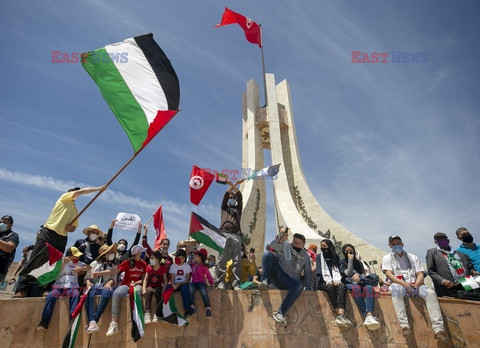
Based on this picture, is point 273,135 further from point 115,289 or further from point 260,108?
point 115,289

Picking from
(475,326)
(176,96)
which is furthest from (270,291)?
(176,96)

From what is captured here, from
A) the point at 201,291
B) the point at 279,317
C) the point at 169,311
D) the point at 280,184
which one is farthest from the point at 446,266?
the point at 280,184

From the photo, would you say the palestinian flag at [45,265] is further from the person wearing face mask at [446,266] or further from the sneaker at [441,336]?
the person wearing face mask at [446,266]

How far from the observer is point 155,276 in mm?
4941

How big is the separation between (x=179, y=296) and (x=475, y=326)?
456 cm

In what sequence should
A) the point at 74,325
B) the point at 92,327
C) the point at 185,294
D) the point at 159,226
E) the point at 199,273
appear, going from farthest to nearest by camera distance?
1. the point at 159,226
2. the point at 199,273
3. the point at 185,294
4. the point at 74,325
5. the point at 92,327

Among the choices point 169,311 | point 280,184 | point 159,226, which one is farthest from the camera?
point 280,184

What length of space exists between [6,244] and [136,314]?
2368 mm

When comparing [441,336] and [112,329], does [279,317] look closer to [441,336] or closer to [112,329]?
[441,336]

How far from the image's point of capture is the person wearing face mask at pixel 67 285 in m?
4.54

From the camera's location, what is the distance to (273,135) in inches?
667

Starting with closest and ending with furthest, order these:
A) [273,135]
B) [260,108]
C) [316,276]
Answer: [316,276] < [273,135] < [260,108]

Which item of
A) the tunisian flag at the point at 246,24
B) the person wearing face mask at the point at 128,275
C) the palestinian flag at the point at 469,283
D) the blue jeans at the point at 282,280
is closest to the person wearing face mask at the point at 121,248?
the person wearing face mask at the point at 128,275

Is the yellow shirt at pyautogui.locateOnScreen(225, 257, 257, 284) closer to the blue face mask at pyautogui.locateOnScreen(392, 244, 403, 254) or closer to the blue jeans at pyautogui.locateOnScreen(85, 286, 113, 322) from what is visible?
the blue jeans at pyautogui.locateOnScreen(85, 286, 113, 322)
